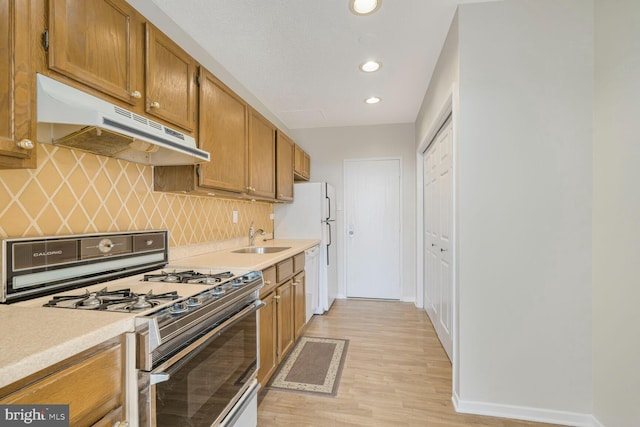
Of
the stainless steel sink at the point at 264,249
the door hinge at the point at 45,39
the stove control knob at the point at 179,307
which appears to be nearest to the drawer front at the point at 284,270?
the stainless steel sink at the point at 264,249

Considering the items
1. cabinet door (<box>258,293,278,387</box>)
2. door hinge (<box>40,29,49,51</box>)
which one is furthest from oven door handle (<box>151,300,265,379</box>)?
door hinge (<box>40,29,49,51</box>)

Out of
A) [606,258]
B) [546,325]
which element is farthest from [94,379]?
[606,258]

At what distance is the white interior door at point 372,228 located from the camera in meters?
4.30

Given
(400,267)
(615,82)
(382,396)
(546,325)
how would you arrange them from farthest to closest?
1. (400,267)
2. (382,396)
3. (546,325)
4. (615,82)

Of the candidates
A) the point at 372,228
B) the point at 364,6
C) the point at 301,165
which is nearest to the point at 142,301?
the point at 364,6

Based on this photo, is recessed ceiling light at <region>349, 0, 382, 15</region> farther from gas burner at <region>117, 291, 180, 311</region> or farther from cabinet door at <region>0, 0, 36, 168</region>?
gas burner at <region>117, 291, 180, 311</region>

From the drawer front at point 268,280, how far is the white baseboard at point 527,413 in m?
1.43

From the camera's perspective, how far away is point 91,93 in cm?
119

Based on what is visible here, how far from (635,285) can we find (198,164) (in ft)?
8.01

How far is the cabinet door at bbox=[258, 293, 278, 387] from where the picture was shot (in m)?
1.95

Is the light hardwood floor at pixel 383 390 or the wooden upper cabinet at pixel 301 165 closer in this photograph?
the light hardwood floor at pixel 383 390

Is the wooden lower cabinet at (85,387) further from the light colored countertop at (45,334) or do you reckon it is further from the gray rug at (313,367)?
the gray rug at (313,367)

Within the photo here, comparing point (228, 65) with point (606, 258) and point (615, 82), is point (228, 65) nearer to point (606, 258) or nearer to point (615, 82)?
point (615, 82)

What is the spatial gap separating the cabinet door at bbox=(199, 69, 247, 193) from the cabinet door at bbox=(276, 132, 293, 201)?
76 centimetres
